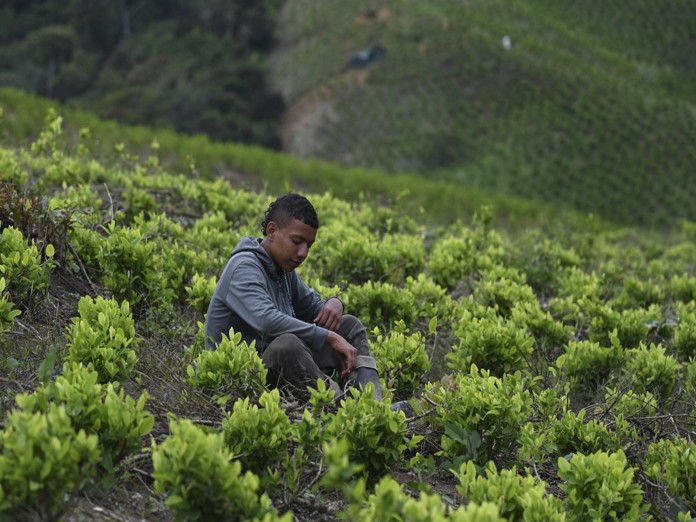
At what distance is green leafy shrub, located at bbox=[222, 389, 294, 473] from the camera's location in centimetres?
285

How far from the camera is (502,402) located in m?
3.39

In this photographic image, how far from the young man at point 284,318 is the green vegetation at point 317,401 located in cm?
17

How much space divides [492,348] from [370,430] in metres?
1.70

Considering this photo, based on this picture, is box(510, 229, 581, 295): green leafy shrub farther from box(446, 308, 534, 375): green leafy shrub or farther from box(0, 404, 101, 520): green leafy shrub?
box(0, 404, 101, 520): green leafy shrub

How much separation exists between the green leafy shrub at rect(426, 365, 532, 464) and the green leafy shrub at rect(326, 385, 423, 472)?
0.38 m

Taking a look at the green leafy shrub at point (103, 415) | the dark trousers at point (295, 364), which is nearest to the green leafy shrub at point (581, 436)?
the dark trousers at point (295, 364)

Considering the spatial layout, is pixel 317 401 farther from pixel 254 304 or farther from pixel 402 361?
pixel 402 361

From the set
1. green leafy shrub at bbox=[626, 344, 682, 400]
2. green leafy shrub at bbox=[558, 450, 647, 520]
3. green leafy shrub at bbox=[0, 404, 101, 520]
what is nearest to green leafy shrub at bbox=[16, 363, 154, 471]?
green leafy shrub at bbox=[0, 404, 101, 520]

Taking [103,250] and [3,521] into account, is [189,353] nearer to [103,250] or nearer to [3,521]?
[103,250]

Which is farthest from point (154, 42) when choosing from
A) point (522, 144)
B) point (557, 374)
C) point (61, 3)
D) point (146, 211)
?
point (557, 374)

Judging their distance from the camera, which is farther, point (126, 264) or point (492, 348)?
point (126, 264)

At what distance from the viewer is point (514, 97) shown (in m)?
35.3

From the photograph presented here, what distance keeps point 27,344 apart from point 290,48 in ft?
143

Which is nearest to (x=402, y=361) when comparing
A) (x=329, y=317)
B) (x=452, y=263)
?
(x=329, y=317)
